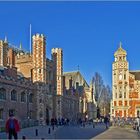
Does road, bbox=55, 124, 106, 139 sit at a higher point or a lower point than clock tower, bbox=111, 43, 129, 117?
lower

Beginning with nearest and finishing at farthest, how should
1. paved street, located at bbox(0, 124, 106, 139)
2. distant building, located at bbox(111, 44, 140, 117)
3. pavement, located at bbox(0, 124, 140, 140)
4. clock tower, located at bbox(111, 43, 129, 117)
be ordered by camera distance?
pavement, located at bbox(0, 124, 140, 140), paved street, located at bbox(0, 124, 106, 139), distant building, located at bbox(111, 44, 140, 117), clock tower, located at bbox(111, 43, 129, 117)

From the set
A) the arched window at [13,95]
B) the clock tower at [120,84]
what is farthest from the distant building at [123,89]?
the arched window at [13,95]

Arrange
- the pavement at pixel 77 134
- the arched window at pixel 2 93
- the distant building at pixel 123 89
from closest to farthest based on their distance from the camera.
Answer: the pavement at pixel 77 134, the arched window at pixel 2 93, the distant building at pixel 123 89

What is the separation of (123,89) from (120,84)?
1.51 meters

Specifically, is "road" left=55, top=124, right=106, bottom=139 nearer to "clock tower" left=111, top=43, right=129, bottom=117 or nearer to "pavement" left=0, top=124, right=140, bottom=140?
"pavement" left=0, top=124, right=140, bottom=140

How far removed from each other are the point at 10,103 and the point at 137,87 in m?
38.9

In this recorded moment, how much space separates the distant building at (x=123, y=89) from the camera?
82.3m

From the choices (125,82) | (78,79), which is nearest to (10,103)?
(125,82)

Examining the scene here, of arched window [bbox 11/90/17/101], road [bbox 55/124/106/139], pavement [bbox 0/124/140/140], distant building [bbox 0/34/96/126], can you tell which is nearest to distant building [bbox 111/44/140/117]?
distant building [bbox 0/34/96/126]

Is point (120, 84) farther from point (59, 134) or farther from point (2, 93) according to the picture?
point (59, 134)

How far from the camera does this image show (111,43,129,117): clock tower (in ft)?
272

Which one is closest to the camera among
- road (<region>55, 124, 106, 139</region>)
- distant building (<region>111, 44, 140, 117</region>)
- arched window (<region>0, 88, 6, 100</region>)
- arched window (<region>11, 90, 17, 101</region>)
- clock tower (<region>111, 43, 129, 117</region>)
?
road (<region>55, 124, 106, 139</region>)

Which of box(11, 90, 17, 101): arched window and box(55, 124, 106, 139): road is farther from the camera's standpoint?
box(11, 90, 17, 101): arched window

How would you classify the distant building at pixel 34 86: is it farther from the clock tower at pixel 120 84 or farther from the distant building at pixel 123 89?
the distant building at pixel 123 89
